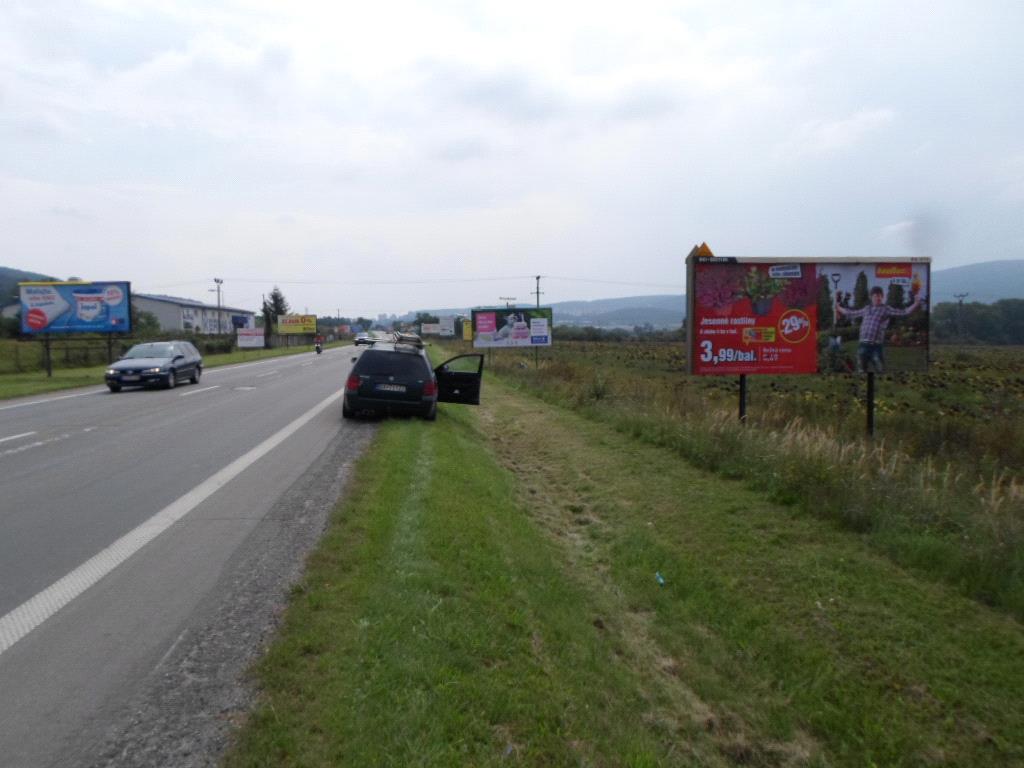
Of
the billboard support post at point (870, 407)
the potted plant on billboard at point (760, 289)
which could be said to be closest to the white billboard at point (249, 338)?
the potted plant on billboard at point (760, 289)

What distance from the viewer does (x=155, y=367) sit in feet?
74.5

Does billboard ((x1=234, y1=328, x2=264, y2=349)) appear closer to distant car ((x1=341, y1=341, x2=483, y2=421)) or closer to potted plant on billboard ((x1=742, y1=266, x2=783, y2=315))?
distant car ((x1=341, y1=341, x2=483, y2=421))

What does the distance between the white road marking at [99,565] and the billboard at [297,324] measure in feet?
325

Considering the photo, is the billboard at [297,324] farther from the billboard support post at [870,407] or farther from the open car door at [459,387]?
the billboard support post at [870,407]

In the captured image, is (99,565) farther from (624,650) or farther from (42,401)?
(42,401)

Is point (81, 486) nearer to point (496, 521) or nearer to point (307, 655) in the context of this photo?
point (496, 521)

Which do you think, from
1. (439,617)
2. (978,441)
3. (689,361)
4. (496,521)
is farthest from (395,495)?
(978,441)

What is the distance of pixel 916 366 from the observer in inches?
512

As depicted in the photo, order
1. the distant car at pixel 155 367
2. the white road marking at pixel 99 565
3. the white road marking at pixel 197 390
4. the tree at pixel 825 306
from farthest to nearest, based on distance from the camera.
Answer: the distant car at pixel 155 367, the white road marking at pixel 197 390, the tree at pixel 825 306, the white road marking at pixel 99 565

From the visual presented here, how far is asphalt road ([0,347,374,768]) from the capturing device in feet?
11.5

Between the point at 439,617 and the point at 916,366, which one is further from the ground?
the point at 916,366

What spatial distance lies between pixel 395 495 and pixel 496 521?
3.95 feet

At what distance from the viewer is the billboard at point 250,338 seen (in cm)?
7488

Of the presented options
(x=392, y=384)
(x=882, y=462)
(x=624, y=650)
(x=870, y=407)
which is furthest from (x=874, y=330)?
(x=624, y=650)
